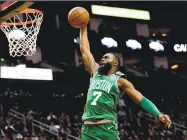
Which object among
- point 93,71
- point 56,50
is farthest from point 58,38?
point 93,71

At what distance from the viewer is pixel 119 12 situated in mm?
→ 21234

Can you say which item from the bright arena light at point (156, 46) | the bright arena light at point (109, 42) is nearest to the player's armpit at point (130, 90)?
the bright arena light at point (109, 42)

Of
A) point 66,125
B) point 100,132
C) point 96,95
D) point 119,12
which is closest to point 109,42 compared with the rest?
point 119,12

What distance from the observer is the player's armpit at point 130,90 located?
4559mm

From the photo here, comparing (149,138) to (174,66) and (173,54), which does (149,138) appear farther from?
(174,66)

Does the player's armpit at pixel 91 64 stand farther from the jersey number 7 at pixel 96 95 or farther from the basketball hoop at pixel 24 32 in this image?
the basketball hoop at pixel 24 32

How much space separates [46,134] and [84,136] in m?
12.0

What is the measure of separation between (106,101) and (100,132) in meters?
0.31

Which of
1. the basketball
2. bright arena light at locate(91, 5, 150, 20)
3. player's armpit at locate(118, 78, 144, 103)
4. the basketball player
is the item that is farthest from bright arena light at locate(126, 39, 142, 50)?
player's armpit at locate(118, 78, 144, 103)

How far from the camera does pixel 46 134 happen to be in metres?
16.4

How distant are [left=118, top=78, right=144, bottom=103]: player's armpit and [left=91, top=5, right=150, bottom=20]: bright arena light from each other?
16082 mm

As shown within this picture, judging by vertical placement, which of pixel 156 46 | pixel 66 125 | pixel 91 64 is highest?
Answer: pixel 91 64

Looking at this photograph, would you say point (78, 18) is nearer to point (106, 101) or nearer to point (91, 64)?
point (91, 64)

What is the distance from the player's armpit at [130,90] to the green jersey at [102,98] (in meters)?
0.05
